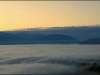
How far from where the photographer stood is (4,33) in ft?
331

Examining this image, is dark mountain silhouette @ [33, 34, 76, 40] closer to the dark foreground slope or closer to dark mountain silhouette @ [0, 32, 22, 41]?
the dark foreground slope

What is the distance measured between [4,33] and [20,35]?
9949mm

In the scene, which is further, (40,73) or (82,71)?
(82,71)

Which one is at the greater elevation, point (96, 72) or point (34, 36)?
point (34, 36)

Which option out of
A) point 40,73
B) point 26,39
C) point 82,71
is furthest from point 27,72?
point 26,39

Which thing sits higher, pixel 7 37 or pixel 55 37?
pixel 7 37

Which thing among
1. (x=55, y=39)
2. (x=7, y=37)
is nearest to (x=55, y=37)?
(x=55, y=39)

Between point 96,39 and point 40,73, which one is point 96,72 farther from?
point 96,39

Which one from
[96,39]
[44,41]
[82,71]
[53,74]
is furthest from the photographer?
[44,41]

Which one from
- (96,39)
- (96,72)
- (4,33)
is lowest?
(96,72)

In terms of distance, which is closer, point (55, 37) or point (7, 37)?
point (7, 37)

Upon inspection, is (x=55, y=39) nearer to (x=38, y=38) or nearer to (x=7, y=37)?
(x=38, y=38)

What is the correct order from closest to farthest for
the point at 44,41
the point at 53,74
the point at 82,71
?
the point at 53,74 < the point at 82,71 < the point at 44,41

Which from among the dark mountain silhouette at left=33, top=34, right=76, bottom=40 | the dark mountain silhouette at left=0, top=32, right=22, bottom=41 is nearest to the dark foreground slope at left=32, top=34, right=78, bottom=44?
the dark mountain silhouette at left=33, top=34, right=76, bottom=40
